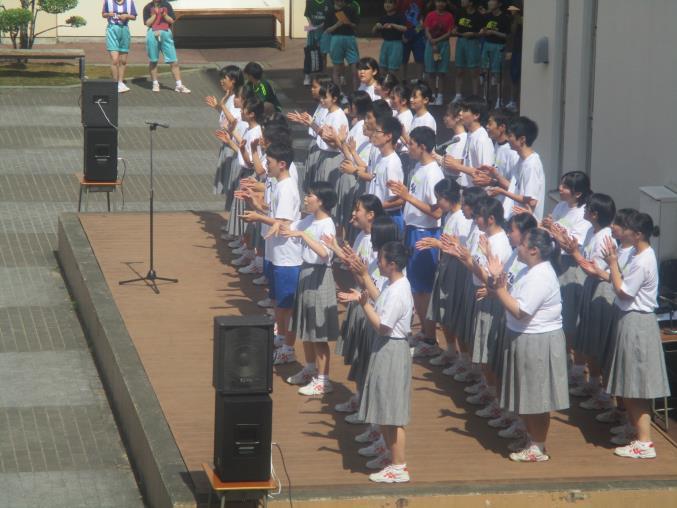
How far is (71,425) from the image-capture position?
477 inches

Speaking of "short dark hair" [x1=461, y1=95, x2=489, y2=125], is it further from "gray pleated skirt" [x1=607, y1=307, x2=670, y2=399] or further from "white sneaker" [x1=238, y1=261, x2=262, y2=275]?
"gray pleated skirt" [x1=607, y1=307, x2=670, y2=399]

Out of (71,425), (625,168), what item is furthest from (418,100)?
(71,425)

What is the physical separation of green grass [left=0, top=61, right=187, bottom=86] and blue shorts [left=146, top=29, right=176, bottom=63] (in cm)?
149

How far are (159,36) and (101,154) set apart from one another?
8.14 m

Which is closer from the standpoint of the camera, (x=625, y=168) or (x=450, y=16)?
(x=625, y=168)

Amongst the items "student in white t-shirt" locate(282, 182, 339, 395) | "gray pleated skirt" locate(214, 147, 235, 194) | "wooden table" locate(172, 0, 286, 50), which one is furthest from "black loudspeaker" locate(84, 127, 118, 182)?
"wooden table" locate(172, 0, 286, 50)

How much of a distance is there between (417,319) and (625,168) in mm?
3020

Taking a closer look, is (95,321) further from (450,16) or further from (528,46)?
(450,16)

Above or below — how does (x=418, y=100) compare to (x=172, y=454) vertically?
above

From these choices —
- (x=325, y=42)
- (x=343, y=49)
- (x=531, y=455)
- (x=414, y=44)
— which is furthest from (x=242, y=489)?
(x=414, y=44)

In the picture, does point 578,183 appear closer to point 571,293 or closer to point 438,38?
point 571,293

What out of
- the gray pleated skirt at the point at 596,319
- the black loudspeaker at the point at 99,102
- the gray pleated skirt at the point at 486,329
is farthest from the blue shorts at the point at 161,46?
the gray pleated skirt at the point at 596,319

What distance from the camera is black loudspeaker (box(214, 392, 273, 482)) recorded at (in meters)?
9.33

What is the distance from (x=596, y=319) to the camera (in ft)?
36.4
